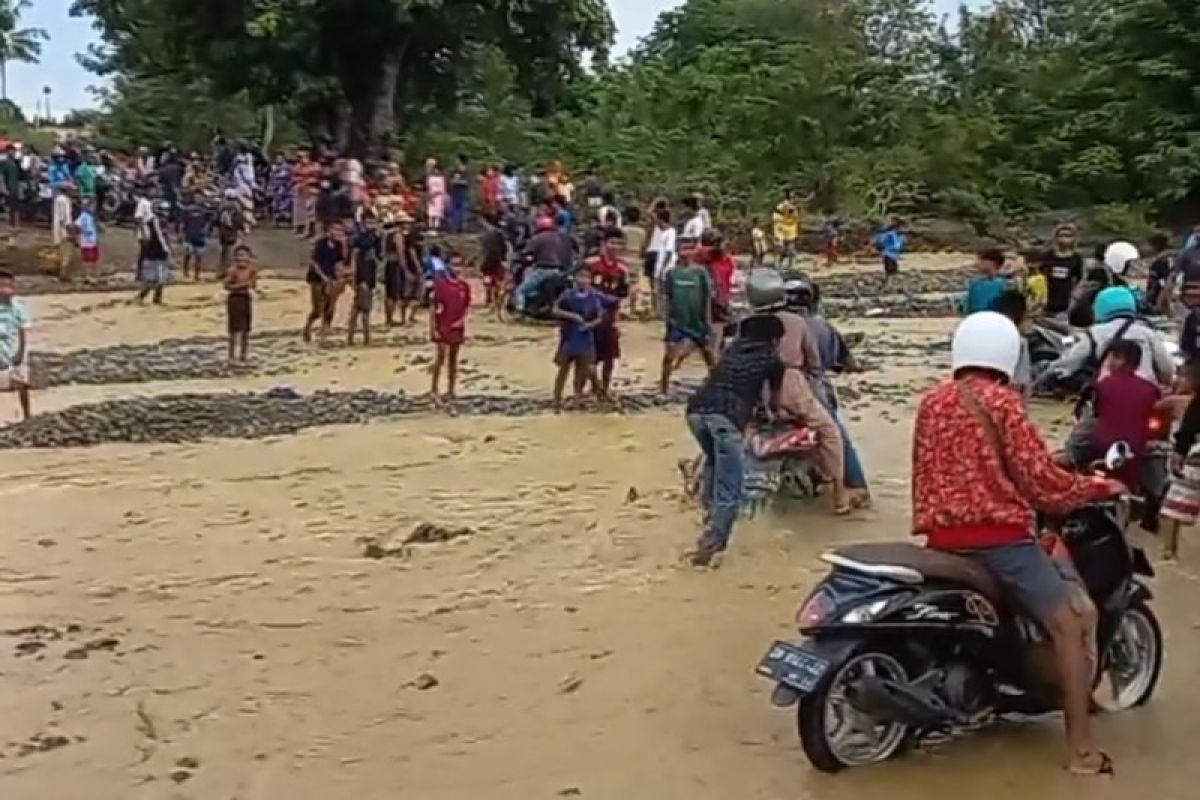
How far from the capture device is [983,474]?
592 cm

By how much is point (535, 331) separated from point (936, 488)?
1623 centimetres

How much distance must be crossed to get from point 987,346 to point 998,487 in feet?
1.51

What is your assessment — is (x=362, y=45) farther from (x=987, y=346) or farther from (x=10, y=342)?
(x=987, y=346)

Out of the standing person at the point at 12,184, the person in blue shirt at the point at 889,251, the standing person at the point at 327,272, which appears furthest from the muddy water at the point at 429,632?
the standing person at the point at 12,184

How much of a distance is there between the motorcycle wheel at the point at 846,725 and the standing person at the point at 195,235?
22850 mm

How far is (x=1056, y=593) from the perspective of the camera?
19.8 feet

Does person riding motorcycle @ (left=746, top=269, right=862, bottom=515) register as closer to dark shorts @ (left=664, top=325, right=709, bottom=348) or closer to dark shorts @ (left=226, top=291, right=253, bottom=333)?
dark shorts @ (left=664, top=325, right=709, bottom=348)

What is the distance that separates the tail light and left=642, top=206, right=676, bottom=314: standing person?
51.9 feet

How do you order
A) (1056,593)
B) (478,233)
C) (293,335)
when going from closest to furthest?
(1056,593) → (293,335) → (478,233)

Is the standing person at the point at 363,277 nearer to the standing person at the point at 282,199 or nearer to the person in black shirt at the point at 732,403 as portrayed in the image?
the standing person at the point at 282,199

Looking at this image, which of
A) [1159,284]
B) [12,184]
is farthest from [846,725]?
[12,184]

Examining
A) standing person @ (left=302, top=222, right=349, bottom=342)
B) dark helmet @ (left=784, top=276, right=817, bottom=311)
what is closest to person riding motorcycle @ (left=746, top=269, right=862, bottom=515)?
dark helmet @ (left=784, top=276, right=817, bottom=311)

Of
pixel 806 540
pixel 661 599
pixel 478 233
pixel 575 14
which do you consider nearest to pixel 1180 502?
pixel 806 540

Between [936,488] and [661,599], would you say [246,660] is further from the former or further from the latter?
[936,488]
